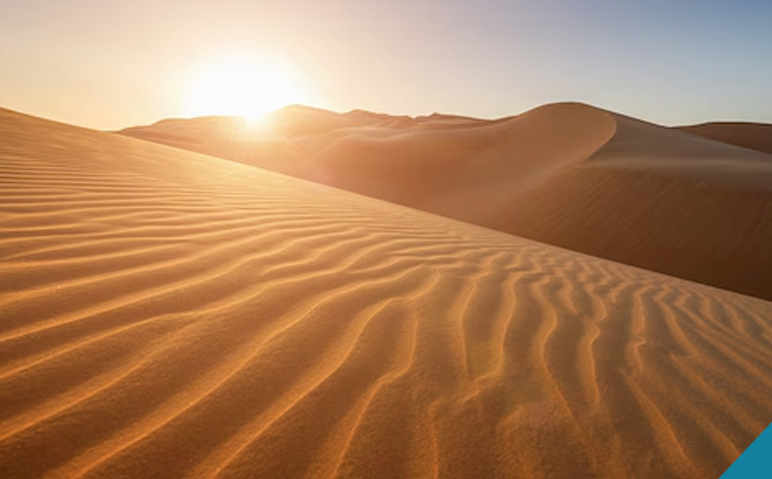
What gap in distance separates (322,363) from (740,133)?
165ft

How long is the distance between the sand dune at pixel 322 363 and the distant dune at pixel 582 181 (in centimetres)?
784

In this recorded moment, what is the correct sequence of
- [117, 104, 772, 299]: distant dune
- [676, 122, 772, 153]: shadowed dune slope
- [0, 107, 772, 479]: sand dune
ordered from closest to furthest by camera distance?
[0, 107, 772, 479]: sand dune, [117, 104, 772, 299]: distant dune, [676, 122, 772, 153]: shadowed dune slope

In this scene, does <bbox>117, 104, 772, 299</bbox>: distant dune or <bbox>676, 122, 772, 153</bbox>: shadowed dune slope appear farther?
<bbox>676, 122, 772, 153</bbox>: shadowed dune slope

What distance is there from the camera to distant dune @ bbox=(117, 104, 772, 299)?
999 cm

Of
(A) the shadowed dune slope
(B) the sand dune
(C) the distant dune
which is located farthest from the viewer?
(A) the shadowed dune slope

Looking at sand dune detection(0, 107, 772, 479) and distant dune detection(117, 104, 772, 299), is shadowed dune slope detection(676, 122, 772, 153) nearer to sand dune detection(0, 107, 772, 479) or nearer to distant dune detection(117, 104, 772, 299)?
distant dune detection(117, 104, 772, 299)

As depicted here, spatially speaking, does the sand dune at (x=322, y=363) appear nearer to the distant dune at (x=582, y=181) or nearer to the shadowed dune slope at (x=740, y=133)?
the distant dune at (x=582, y=181)

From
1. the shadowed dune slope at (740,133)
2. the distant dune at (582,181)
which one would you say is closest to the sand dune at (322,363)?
the distant dune at (582,181)

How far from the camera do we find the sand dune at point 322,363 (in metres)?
1.26

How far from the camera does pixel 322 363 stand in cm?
171

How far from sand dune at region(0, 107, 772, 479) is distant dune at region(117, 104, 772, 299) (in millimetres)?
7839

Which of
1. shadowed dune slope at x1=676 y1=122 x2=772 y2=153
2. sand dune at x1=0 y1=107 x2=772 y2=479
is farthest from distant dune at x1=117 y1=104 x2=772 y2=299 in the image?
shadowed dune slope at x1=676 y1=122 x2=772 y2=153

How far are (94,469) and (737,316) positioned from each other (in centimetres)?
399

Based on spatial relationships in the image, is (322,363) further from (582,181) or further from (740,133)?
(740,133)
